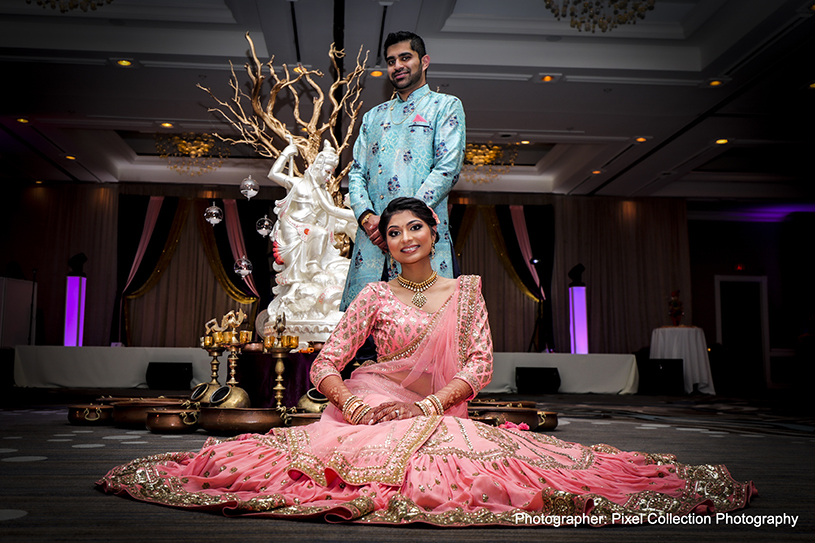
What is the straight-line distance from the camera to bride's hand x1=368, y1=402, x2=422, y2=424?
5.59 feet

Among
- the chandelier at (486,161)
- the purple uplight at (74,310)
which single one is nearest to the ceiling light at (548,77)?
the chandelier at (486,161)

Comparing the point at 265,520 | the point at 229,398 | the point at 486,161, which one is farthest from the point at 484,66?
the point at 265,520

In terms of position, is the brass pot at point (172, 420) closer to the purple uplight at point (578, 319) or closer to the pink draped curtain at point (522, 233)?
the purple uplight at point (578, 319)

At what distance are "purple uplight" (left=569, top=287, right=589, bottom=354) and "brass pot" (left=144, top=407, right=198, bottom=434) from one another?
855 centimetres

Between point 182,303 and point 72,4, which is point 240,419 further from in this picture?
point 182,303

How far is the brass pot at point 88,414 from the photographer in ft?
12.6

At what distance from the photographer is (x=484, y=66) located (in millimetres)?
6789

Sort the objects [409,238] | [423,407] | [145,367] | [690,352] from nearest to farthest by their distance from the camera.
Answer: [423,407] < [409,238] < [145,367] < [690,352]

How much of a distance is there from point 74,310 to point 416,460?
1020 cm

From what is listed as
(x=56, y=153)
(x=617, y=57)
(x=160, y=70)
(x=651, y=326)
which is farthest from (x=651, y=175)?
(x=56, y=153)

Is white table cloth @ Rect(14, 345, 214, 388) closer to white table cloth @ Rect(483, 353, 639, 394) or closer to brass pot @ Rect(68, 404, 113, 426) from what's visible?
brass pot @ Rect(68, 404, 113, 426)

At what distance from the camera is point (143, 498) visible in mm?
1600

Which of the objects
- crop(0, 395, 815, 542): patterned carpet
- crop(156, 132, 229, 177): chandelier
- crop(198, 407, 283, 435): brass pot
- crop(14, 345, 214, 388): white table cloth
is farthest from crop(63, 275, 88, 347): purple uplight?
crop(198, 407, 283, 435): brass pot

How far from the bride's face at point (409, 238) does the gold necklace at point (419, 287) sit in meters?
0.08
